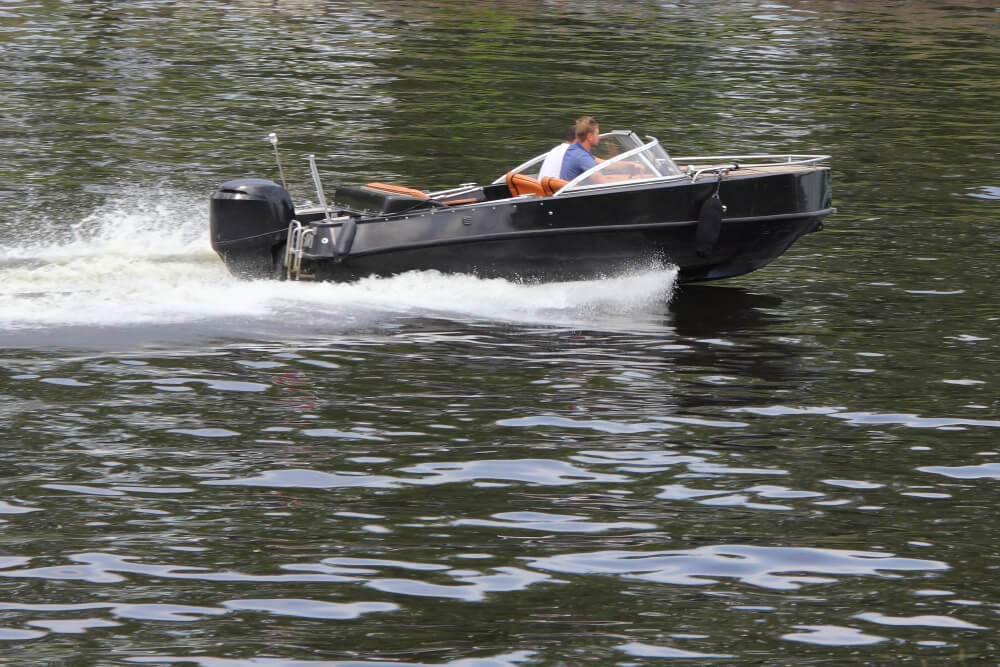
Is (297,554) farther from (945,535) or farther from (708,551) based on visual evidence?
(945,535)

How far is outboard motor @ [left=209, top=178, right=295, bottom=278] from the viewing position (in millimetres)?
13117

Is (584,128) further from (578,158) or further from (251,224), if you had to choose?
(251,224)

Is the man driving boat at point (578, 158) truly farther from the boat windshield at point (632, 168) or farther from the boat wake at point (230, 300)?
the boat wake at point (230, 300)

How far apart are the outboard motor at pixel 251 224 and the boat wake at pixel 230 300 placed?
19 cm

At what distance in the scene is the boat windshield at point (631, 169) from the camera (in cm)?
1330

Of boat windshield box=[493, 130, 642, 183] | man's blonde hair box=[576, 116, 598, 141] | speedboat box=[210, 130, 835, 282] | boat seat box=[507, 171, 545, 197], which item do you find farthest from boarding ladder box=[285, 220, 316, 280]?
man's blonde hair box=[576, 116, 598, 141]

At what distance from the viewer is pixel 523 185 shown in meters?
13.9

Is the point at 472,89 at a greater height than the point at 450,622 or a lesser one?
greater

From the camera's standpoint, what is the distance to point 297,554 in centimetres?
757

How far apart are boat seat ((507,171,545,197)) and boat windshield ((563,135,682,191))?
1.44 ft

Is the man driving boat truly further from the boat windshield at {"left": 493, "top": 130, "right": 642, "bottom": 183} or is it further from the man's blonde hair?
the boat windshield at {"left": 493, "top": 130, "right": 642, "bottom": 183}

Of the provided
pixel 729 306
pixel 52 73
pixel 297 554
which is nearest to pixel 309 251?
pixel 729 306

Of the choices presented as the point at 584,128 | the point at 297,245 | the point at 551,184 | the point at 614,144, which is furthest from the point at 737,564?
the point at 614,144

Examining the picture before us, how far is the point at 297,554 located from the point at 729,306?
679 cm
